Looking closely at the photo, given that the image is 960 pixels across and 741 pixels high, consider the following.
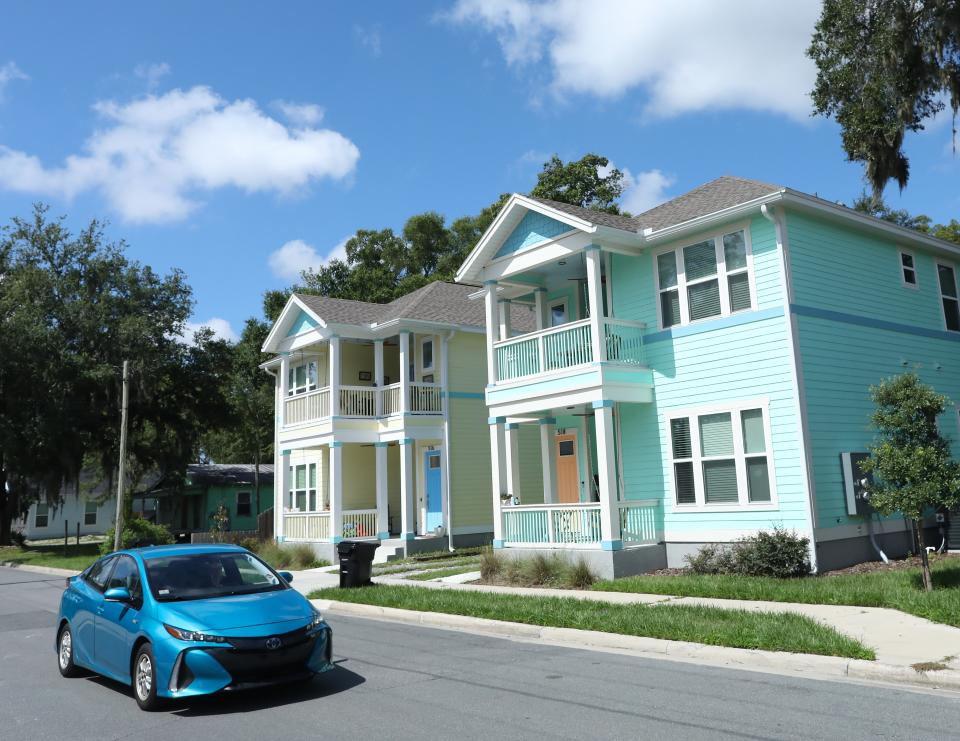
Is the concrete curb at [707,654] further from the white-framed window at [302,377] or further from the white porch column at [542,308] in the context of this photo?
the white-framed window at [302,377]

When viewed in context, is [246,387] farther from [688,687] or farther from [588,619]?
[688,687]

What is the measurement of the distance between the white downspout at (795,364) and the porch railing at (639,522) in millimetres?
3213

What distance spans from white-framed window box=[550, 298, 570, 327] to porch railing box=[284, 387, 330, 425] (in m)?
7.96

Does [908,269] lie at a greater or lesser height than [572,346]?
greater

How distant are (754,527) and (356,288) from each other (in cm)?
3619

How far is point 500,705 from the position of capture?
7.23 metres

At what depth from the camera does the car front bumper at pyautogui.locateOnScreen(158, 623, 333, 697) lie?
23.5ft

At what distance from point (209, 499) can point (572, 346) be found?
107 ft

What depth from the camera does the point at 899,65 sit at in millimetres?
20562

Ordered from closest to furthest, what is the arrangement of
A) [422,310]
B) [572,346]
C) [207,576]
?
[207,576]
[572,346]
[422,310]

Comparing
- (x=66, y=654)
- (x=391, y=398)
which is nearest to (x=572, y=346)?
(x=391, y=398)

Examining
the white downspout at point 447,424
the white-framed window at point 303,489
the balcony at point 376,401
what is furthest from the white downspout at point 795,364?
the white-framed window at point 303,489

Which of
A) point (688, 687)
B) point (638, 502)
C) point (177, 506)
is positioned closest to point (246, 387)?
point (177, 506)

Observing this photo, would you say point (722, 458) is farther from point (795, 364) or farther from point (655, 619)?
point (655, 619)
